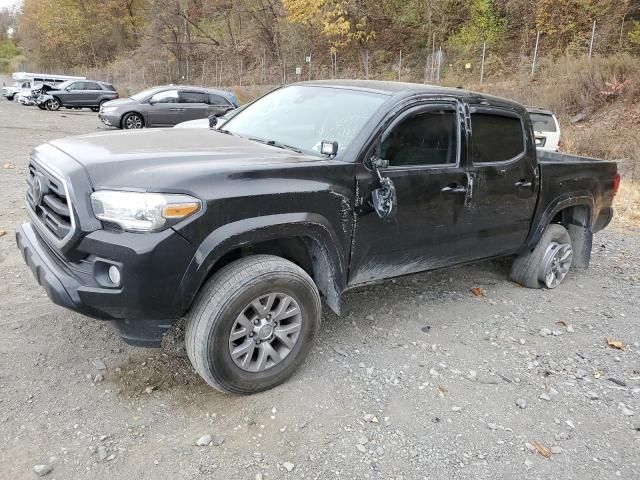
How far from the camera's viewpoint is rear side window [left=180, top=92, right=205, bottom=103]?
17.0 m

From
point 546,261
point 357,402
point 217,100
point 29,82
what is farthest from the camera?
point 29,82

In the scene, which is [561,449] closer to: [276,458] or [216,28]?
[276,458]

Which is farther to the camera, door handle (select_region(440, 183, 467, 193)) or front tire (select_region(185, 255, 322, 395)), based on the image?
door handle (select_region(440, 183, 467, 193))

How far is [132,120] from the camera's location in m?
16.5

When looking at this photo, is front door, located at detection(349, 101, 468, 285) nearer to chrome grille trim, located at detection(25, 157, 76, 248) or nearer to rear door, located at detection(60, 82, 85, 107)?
chrome grille trim, located at detection(25, 157, 76, 248)

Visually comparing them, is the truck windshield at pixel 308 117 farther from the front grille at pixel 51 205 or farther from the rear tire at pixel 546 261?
the rear tire at pixel 546 261

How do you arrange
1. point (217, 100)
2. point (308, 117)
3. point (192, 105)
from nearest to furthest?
1. point (308, 117)
2. point (192, 105)
3. point (217, 100)

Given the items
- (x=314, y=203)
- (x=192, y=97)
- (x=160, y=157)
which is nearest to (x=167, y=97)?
(x=192, y=97)

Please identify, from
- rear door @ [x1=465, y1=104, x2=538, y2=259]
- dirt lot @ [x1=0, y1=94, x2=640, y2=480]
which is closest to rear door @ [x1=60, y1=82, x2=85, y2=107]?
dirt lot @ [x1=0, y1=94, x2=640, y2=480]

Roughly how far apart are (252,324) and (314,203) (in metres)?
0.79

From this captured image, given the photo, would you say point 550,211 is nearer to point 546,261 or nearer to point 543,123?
point 546,261

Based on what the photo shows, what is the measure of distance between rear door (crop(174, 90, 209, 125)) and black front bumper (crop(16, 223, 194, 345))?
15.1 metres

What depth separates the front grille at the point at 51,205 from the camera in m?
2.80

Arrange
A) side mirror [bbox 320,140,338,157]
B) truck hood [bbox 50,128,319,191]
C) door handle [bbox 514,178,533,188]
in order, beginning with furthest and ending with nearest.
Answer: door handle [bbox 514,178,533,188]
side mirror [bbox 320,140,338,157]
truck hood [bbox 50,128,319,191]
